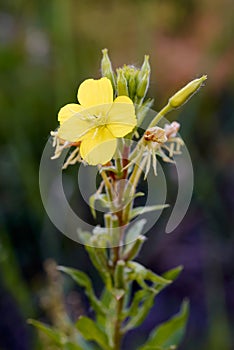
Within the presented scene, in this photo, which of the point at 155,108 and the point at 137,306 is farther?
the point at 155,108

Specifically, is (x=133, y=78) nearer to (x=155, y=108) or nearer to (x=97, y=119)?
(x=97, y=119)

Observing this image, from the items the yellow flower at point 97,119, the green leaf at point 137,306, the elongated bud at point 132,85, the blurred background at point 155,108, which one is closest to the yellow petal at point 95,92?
the yellow flower at point 97,119

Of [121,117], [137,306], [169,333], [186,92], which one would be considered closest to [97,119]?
[121,117]

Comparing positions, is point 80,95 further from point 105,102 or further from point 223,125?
point 223,125

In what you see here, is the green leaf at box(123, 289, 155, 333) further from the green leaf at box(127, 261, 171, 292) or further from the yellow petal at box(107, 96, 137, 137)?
the yellow petal at box(107, 96, 137, 137)

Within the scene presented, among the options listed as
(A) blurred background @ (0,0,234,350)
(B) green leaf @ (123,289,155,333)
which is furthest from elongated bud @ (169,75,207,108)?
(A) blurred background @ (0,0,234,350)

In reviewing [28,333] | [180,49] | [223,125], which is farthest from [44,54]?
[28,333]
